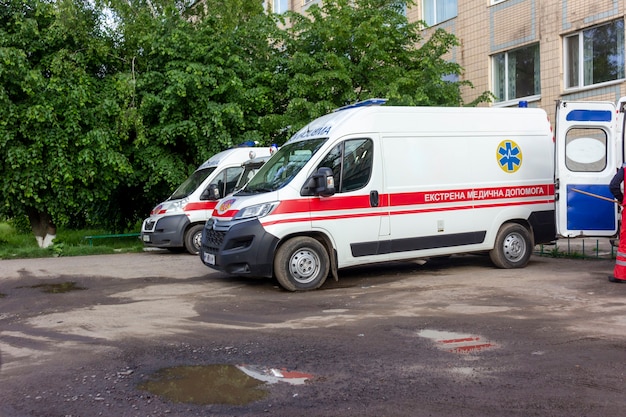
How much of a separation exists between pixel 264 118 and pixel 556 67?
25.0 ft

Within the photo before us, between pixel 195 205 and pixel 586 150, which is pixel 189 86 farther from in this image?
pixel 586 150

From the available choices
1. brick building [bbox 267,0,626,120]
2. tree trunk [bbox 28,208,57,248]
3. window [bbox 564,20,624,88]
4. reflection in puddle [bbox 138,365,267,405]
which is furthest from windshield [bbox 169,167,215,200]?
reflection in puddle [bbox 138,365,267,405]

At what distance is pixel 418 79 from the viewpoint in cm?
1642

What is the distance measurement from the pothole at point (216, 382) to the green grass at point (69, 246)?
11.7 metres

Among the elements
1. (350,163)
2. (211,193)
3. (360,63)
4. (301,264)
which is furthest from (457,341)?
(360,63)

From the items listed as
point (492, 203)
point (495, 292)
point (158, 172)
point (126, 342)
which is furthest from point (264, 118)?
point (126, 342)

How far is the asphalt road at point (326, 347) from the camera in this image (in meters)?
4.31

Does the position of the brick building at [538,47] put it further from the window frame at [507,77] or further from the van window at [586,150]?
the van window at [586,150]

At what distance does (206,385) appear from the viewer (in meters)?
4.72

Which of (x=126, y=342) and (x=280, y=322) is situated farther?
(x=280, y=322)

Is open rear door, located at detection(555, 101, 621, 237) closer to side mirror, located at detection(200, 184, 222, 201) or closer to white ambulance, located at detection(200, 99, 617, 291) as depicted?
white ambulance, located at detection(200, 99, 617, 291)

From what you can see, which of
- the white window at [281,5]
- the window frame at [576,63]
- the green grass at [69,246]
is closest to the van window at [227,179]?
the green grass at [69,246]

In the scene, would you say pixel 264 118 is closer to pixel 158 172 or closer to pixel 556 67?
pixel 158 172

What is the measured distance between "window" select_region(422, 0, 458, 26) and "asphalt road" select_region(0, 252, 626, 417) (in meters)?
12.5
